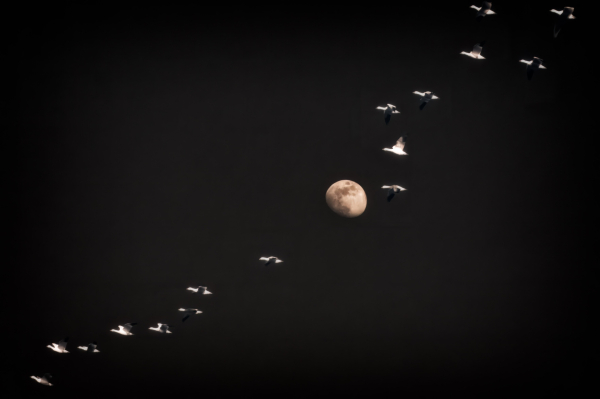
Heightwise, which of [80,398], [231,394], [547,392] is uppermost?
[547,392]

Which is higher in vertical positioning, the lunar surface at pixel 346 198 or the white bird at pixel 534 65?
the white bird at pixel 534 65

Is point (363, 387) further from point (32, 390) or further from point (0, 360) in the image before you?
point (0, 360)

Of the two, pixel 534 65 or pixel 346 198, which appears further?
pixel 346 198

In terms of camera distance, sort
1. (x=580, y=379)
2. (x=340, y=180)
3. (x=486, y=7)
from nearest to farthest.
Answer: (x=486, y=7)
(x=340, y=180)
(x=580, y=379)

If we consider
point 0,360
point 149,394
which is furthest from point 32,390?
point 149,394

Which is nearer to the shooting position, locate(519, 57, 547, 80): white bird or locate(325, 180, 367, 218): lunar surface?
locate(519, 57, 547, 80): white bird

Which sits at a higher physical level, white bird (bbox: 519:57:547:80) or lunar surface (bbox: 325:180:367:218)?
white bird (bbox: 519:57:547:80)

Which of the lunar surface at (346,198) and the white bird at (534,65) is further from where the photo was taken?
the lunar surface at (346,198)

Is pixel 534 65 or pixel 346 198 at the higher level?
pixel 534 65
